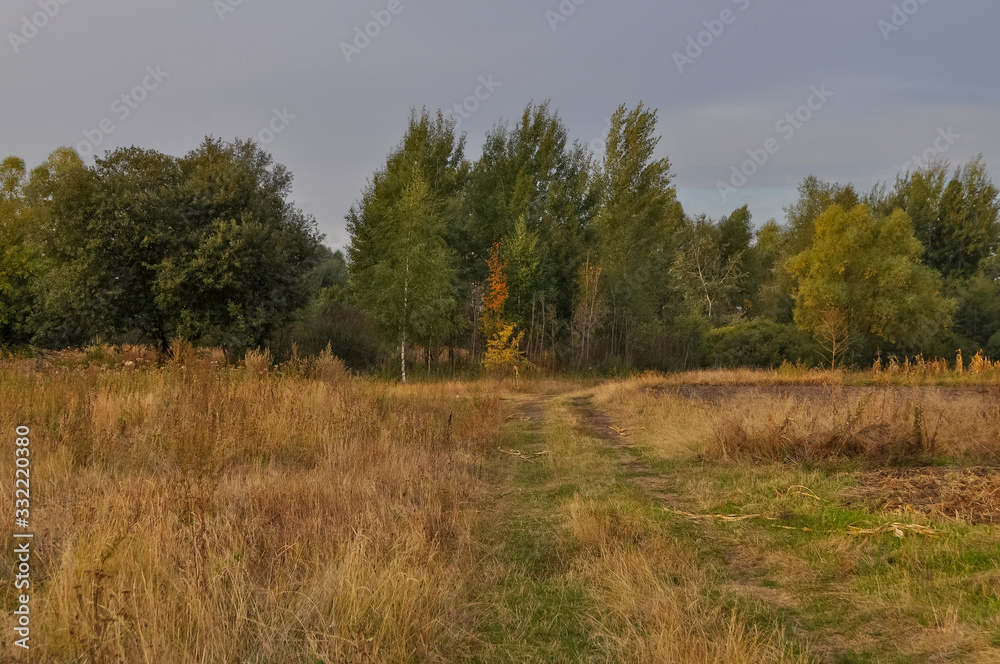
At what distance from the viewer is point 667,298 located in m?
47.4

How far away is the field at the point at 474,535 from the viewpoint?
9.66 feet

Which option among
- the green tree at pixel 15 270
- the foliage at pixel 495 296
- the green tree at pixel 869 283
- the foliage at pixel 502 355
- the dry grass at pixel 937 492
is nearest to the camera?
the dry grass at pixel 937 492

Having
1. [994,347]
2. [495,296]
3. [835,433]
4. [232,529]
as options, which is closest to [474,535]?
[232,529]

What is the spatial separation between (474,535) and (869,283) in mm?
34819

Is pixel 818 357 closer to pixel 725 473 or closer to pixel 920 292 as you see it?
pixel 920 292

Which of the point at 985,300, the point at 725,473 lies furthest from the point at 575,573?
the point at 985,300

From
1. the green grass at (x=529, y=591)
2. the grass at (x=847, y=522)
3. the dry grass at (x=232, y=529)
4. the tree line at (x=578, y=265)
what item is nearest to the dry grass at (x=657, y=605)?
the green grass at (x=529, y=591)

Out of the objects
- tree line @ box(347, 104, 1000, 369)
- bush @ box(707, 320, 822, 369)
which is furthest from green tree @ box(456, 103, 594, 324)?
bush @ box(707, 320, 822, 369)

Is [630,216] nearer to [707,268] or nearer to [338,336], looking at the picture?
[338,336]

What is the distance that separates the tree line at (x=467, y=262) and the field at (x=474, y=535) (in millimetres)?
12690

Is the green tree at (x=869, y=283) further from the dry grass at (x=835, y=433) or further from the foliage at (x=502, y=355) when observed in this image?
the dry grass at (x=835, y=433)

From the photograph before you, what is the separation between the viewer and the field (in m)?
2.95

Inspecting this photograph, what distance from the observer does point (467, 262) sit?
1166 inches

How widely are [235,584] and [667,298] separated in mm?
46871
